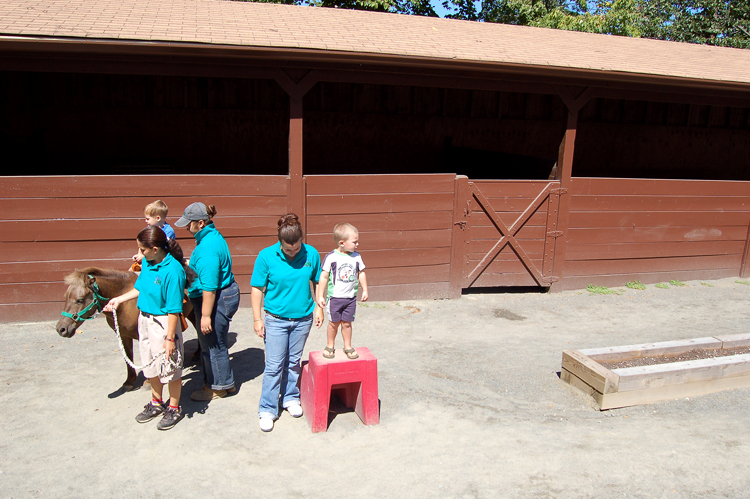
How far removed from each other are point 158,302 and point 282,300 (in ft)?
2.93

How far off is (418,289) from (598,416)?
3.54 m

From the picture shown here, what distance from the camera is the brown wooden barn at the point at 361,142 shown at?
652cm

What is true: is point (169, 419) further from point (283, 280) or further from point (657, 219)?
point (657, 219)

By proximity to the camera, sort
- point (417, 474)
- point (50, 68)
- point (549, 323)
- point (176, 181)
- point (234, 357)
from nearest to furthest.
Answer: point (417, 474) < point (234, 357) < point (50, 68) < point (176, 181) < point (549, 323)

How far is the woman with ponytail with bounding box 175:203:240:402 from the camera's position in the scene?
437 cm

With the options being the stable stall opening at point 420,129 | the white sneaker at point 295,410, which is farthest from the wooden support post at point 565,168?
the white sneaker at point 295,410

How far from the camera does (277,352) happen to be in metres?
4.27

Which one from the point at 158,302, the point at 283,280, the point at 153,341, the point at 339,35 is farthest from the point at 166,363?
the point at 339,35

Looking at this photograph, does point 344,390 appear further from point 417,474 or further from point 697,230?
point 697,230

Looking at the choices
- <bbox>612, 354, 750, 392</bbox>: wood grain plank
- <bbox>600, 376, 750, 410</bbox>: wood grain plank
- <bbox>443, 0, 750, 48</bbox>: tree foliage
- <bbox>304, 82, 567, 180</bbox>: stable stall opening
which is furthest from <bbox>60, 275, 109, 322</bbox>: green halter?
<bbox>443, 0, 750, 48</bbox>: tree foliage

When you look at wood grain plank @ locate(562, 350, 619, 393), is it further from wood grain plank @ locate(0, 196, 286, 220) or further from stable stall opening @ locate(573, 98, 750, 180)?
stable stall opening @ locate(573, 98, 750, 180)

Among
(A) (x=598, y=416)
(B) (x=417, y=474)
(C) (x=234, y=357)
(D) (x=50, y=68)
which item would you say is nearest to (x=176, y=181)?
(D) (x=50, y=68)

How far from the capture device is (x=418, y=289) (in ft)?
25.8

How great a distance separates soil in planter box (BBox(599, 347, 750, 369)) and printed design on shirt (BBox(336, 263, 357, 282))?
2.63 meters
